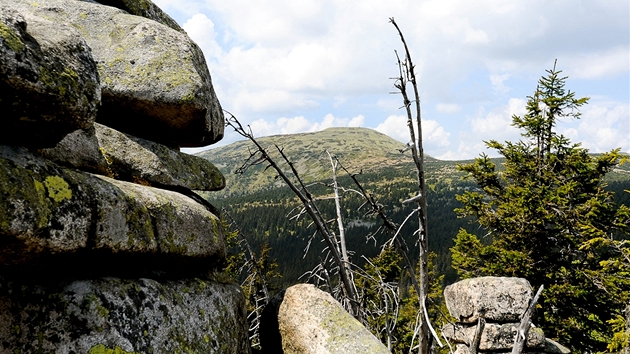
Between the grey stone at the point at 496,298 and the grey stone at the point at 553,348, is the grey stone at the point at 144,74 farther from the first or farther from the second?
the grey stone at the point at 553,348

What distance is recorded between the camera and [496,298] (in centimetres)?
1762

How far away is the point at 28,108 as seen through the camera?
4.30 meters

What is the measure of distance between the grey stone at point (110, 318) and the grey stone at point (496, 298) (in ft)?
47.9

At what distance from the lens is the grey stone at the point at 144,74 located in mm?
7496

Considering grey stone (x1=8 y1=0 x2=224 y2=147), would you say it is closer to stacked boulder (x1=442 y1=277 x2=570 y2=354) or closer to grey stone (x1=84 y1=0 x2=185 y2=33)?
grey stone (x1=84 y1=0 x2=185 y2=33)

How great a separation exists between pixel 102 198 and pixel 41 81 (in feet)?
5.05

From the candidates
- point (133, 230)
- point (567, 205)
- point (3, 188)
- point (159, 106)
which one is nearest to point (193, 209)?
A: point (133, 230)

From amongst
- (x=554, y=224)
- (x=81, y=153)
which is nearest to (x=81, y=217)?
(x=81, y=153)

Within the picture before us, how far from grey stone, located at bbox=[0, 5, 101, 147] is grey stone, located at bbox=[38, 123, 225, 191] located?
34.4 inches

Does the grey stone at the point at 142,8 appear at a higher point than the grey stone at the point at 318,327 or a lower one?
higher

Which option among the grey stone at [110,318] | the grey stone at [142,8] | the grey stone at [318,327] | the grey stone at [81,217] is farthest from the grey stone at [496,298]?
the grey stone at [142,8]

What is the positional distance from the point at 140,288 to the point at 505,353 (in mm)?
17352

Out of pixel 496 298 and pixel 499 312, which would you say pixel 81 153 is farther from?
pixel 499 312

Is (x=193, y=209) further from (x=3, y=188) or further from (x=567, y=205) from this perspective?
(x=567, y=205)
